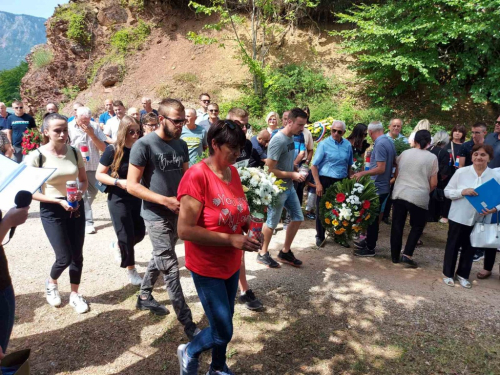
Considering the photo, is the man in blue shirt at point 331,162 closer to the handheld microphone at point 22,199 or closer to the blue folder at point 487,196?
the blue folder at point 487,196

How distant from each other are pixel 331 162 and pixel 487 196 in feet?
7.77

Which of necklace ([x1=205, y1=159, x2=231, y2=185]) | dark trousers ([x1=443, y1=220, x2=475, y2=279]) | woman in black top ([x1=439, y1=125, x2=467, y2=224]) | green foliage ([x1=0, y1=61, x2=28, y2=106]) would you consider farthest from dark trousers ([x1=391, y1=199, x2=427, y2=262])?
green foliage ([x1=0, y1=61, x2=28, y2=106])

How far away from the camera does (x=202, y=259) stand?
8.07 ft

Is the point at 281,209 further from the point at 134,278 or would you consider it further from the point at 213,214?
the point at 213,214

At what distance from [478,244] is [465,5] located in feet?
30.9

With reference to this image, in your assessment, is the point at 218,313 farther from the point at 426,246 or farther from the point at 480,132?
the point at 480,132

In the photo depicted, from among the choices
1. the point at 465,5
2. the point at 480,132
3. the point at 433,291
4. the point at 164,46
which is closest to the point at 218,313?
the point at 433,291

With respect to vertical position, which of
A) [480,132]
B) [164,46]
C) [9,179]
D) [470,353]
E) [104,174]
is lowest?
[470,353]

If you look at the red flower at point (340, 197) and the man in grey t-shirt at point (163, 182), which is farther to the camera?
the red flower at point (340, 197)

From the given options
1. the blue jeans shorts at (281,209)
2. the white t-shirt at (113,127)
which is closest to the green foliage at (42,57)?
the white t-shirt at (113,127)

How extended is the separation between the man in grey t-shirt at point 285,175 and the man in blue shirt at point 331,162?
1.11 meters

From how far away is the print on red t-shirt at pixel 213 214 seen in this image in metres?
2.38

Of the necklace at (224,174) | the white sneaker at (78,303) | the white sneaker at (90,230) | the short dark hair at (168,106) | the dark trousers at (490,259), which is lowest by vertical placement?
the white sneaker at (90,230)

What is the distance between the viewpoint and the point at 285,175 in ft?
15.6
